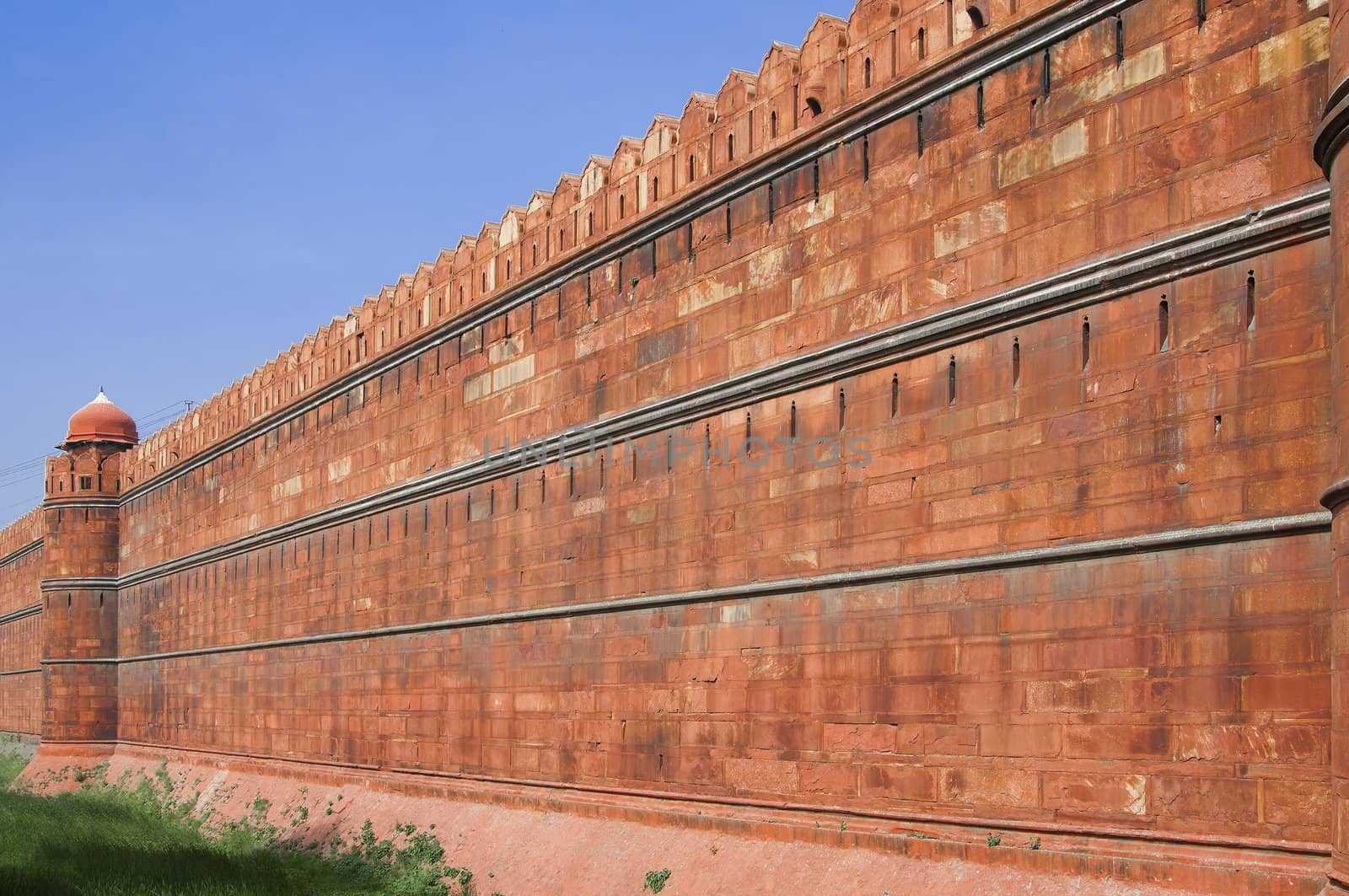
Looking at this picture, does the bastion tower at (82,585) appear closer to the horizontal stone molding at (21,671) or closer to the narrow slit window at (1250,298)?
the horizontal stone molding at (21,671)

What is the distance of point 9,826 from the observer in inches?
611

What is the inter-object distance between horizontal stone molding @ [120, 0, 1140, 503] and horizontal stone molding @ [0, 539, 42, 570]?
50.1ft

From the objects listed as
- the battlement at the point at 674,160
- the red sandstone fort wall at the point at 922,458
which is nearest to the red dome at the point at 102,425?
the battlement at the point at 674,160

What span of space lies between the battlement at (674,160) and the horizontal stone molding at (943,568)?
108 inches

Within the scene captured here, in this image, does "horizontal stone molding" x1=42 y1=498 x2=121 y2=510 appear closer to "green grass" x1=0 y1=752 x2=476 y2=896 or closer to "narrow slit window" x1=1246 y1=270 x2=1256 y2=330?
"green grass" x1=0 y1=752 x2=476 y2=896

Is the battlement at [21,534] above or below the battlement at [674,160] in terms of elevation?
below

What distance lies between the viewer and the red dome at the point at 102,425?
82.2ft

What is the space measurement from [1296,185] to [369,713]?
A: 10898 millimetres

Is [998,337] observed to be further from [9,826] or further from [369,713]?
[9,826]

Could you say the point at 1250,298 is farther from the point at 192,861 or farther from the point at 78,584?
the point at 78,584

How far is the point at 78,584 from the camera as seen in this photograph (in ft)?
80.3

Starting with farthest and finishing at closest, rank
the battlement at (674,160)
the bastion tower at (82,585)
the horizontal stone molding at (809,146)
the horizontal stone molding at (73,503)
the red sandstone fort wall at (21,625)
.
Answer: the red sandstone fort wall at (21,625) < the horizontal stone molding at (73,503) < the bastion tower at (82,585) < the battlement at (674,160) < the horizontal stone molding at (809,146)

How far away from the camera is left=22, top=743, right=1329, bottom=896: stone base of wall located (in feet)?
22.5

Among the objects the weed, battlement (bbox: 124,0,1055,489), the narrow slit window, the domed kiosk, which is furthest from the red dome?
the narrow slit window
